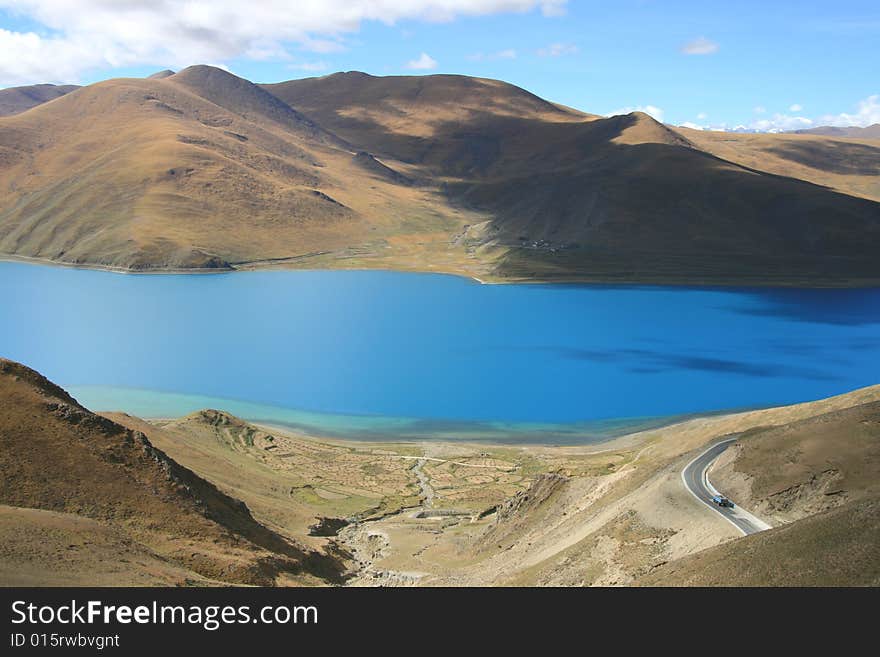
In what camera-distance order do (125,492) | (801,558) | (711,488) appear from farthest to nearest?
(711,488)
(125,492)
(801,558)

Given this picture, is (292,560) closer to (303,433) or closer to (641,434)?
(303,433)

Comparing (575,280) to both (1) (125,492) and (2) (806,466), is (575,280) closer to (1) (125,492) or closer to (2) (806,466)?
(2) (806,466)

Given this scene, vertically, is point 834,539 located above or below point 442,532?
above

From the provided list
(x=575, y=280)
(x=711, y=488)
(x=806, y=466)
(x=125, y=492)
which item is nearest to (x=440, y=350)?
(x=711, y=488)

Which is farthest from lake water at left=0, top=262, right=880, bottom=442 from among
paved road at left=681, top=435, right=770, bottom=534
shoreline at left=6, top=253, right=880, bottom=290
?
paved road at left=681, top=435, right=770, bottom=534

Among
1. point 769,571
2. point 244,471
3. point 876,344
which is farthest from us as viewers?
point 876,344

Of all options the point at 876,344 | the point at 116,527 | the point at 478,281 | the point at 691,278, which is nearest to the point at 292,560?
the point at 116,527

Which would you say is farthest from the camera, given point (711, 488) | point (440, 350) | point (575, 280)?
point (575, 280)

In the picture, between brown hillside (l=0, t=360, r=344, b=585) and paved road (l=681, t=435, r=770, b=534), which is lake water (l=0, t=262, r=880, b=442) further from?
brown hillside (l=0, t=360, r=344, b=585)
